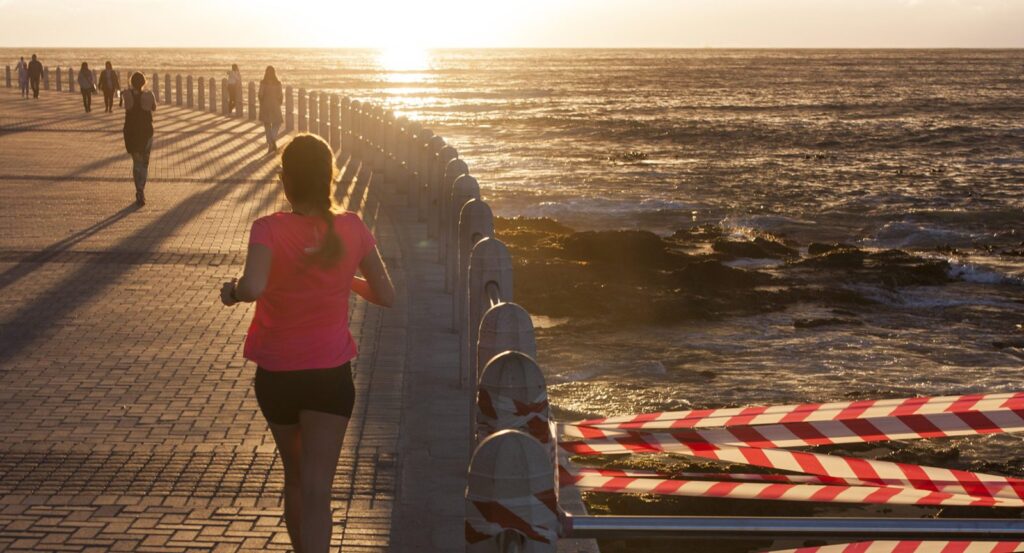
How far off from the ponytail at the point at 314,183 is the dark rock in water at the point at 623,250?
1367 centimetres

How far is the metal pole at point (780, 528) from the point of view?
10.7ft

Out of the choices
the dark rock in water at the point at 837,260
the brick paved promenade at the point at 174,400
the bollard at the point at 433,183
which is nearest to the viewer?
the brick paved promenade at the point at 174,400

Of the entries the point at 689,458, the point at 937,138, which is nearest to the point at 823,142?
the point at 937,138

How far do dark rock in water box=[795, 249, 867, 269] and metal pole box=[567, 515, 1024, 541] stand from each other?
660 inches

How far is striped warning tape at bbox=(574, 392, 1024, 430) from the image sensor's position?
23.7ft

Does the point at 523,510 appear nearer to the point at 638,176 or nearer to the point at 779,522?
the point at 779,522

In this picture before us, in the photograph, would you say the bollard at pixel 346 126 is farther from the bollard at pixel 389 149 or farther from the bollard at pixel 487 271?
the bollard at pixel 487 271

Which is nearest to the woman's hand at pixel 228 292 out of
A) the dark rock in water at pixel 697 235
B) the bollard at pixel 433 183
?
the bollard at pixel 433 183

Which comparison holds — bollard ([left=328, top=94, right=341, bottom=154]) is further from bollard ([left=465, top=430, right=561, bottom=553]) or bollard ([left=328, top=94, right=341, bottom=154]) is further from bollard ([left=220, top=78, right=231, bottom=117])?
bollard ([left=465, top=430, right=561, bottom=553])

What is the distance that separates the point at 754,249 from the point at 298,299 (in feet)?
55.4

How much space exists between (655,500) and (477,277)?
4.98 feet

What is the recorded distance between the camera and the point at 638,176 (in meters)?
38.6

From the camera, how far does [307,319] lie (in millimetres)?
4707

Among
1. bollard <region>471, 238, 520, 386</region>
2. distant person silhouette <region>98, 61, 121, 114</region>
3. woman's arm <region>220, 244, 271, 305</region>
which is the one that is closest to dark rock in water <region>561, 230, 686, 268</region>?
bollard <region>471, 238, 520, 386</region>
